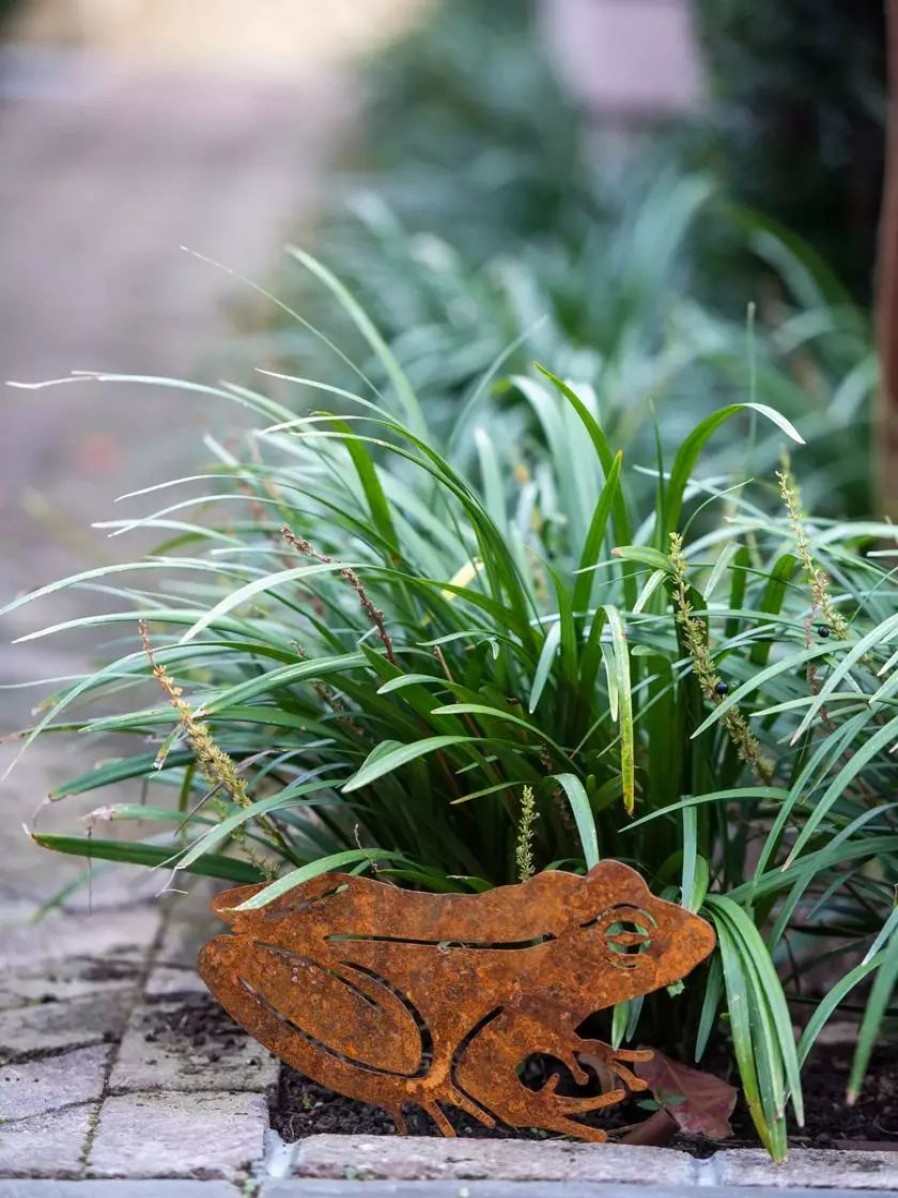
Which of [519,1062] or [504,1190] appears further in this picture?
[519,1062]

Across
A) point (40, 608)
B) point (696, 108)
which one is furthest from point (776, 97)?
point (40, 608)

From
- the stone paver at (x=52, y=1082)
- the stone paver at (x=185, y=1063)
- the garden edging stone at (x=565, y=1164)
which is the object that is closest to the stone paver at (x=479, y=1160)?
the garden edging stone at (x=565, y=1164)

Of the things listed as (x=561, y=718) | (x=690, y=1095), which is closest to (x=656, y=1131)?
(x=690, y=1095)

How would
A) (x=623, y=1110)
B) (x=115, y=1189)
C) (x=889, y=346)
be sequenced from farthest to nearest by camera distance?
(x=889, y=346) → (x=623, y=1110) → (x=115, y=1189)

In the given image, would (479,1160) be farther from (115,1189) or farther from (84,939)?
(84,939)

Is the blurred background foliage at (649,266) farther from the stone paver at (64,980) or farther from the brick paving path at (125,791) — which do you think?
the stone paver at (64,980)
